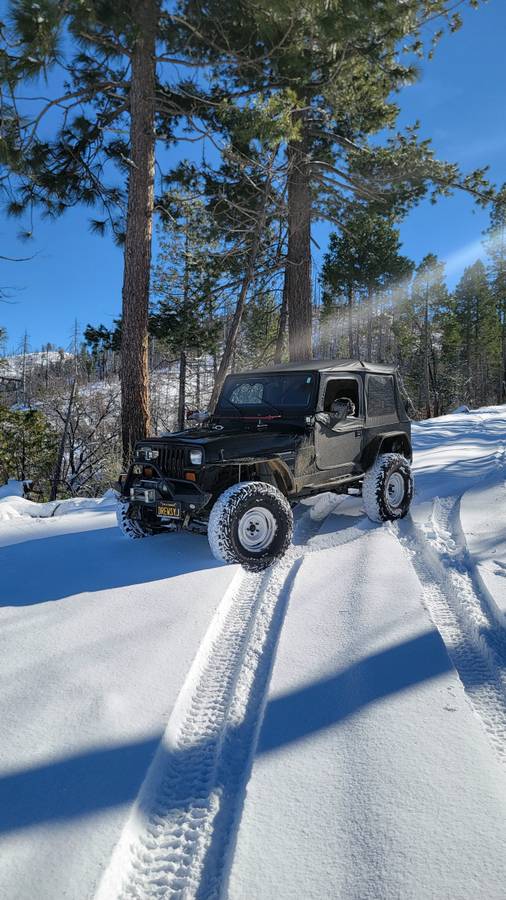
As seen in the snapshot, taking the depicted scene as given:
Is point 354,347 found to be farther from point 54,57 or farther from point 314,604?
point 314,604

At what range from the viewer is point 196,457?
4.00 metres

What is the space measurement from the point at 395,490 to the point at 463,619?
275cm

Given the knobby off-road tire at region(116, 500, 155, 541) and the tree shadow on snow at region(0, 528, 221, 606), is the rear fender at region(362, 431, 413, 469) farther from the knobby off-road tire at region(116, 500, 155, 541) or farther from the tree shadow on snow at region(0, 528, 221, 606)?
the knobby off-road tire at region(116, 500, 155, 541)

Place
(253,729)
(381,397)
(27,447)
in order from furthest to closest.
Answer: (27,447)
(381,397)
(253,729)

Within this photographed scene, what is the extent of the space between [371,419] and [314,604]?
118 inches

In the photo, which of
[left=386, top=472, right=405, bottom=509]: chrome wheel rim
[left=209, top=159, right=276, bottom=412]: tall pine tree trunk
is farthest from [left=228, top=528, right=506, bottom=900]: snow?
[left=209, top=159, right=276, bottom=412]: tall pine tree trunk

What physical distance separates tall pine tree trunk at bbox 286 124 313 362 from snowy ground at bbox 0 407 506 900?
831 centimetres

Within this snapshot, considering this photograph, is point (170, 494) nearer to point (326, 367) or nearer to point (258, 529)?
point (258, 529)

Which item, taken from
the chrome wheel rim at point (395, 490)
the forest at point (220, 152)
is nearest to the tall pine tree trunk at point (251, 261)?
the forest at point (220, 152)

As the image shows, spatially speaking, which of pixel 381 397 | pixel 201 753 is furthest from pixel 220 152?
pixel 201 753

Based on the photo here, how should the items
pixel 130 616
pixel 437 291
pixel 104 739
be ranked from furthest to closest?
pixel 437 291, pixel 130 616, pixel 104 739

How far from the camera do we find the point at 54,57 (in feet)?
22.5

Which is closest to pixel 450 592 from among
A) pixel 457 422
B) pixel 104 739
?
pixel 104 739

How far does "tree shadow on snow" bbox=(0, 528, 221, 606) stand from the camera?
3.54m
